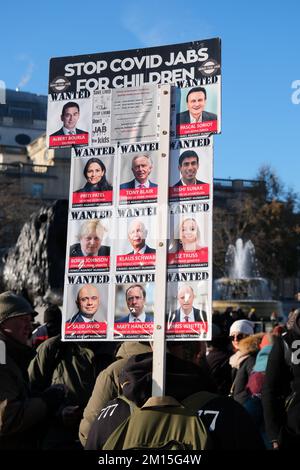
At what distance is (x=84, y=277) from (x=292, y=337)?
5.16 feet

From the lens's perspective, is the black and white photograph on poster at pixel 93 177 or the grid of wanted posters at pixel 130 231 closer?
the grid of wanted posters at pixel 130 231

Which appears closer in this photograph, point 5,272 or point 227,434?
point 227,434

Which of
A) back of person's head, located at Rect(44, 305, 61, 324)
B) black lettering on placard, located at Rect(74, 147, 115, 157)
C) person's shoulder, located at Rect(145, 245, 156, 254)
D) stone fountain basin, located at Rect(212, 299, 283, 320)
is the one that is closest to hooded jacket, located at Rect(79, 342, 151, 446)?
person's shoulder, located at Rect(145, 245, 156, 254)

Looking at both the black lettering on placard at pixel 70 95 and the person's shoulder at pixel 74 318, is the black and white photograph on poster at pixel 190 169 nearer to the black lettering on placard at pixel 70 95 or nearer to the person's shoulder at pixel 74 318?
the black lettering on placard at pixel 70 95

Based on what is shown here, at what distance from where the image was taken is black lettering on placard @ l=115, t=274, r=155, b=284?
4379 millimetres

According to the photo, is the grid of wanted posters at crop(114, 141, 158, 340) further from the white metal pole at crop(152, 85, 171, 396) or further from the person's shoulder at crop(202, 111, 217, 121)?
the person's shoulder at crop(202, 111, 217, 121)

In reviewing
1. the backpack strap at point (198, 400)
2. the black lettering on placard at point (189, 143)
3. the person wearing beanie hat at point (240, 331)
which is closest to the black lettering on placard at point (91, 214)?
the black lettering on placard at point (189, 143)

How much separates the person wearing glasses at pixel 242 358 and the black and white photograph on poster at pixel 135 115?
312 cm

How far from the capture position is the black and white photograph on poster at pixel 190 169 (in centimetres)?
434

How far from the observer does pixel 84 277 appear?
4590 millimetres

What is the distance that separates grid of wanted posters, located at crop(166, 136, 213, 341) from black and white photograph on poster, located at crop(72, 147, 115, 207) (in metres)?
0.41

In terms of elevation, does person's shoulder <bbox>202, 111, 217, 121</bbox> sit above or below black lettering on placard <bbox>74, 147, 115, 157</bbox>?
above

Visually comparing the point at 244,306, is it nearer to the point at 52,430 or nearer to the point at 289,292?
the point at 52,430
